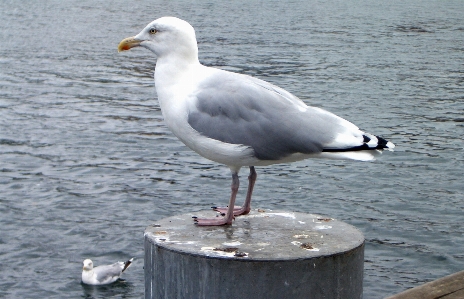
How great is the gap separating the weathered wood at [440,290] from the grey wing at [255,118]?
3.70 feet

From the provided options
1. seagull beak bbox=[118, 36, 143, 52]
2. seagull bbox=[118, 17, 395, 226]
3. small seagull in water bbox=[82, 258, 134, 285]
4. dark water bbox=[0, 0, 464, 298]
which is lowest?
small seagull in water bbox=[82, 258, 134, 285]

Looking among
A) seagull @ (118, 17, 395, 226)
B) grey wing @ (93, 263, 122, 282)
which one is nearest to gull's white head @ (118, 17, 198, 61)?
seagull @ (118, 17, 395, 226)

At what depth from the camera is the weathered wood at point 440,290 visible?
4.02 m

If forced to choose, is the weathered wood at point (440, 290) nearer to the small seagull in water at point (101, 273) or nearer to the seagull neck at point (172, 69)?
the seagull neck at point (172, 69)

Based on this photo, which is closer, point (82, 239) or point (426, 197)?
point (82, 239)

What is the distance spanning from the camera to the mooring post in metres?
3.95

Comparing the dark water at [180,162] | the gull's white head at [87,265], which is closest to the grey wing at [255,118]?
the dark water at [180,162]

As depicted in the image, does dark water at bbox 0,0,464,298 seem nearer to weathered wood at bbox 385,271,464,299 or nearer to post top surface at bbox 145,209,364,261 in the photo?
post top surface at bbox 145,209,364,261

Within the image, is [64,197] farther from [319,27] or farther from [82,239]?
[319,27]

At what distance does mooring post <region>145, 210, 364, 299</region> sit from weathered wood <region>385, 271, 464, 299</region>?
31 centimetres

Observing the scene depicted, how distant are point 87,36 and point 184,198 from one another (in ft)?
60.5

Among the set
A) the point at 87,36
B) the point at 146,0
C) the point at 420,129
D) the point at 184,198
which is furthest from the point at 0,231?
the point at 146,0

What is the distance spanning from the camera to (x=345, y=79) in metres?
19.0

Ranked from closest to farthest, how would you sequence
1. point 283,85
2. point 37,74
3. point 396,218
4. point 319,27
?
point 396,218
point 283,85
point 37,74
point 319,27
